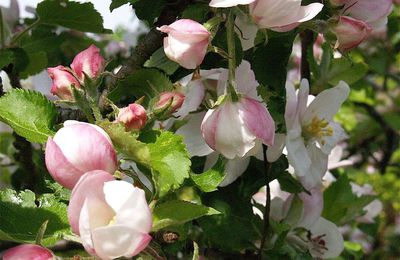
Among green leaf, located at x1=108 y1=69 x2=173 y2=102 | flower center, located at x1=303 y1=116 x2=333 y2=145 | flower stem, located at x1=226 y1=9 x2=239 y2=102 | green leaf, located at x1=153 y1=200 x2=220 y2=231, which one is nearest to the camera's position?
green leaf, located at x1=153 y1=200 x2=220 y2=231

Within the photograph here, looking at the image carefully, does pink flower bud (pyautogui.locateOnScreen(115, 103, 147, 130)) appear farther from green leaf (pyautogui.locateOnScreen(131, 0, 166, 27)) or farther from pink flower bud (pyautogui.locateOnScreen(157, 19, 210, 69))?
green leaf (pyautogui.locateOnScreen(131, 0, 166, 27))

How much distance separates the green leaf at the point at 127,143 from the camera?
34.8 inches

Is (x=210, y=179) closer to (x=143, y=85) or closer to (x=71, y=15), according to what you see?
(x=143, y=85)

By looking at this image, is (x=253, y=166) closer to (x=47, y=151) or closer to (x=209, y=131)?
(x=209, y=131)

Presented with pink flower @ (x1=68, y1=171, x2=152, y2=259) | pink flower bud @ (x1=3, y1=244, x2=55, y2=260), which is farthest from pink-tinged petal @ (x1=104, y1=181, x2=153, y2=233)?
pink flower bud @ (x1=3, y1=244, x2=55, y2=260)

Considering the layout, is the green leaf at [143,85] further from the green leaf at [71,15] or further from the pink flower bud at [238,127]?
the green leaf at [71,15]

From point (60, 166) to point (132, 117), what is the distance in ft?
0.39

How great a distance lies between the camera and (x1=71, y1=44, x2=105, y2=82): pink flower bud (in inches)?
39.6

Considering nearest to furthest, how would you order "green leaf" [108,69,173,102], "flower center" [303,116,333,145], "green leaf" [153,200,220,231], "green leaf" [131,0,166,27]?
"green leaf" [153,200,220,231] < "green leaf" [108,69,173,102] < "green leaf" [131,0,166,27] < "flower center" [303,116,333,145]

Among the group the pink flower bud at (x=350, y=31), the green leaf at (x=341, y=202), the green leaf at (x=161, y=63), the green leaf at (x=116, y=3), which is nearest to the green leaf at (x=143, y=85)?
the green leaf at (x=161, y=63)

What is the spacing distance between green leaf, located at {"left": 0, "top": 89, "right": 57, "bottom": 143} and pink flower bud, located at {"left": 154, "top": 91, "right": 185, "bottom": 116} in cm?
14

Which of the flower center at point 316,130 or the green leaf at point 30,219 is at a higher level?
the green leaf at point 30,219

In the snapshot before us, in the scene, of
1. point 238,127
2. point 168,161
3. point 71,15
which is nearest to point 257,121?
point 238,127

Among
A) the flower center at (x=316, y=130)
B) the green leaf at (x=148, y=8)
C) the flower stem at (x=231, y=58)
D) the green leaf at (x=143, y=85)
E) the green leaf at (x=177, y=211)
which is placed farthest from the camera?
the flower center at (x=316, y=130)
